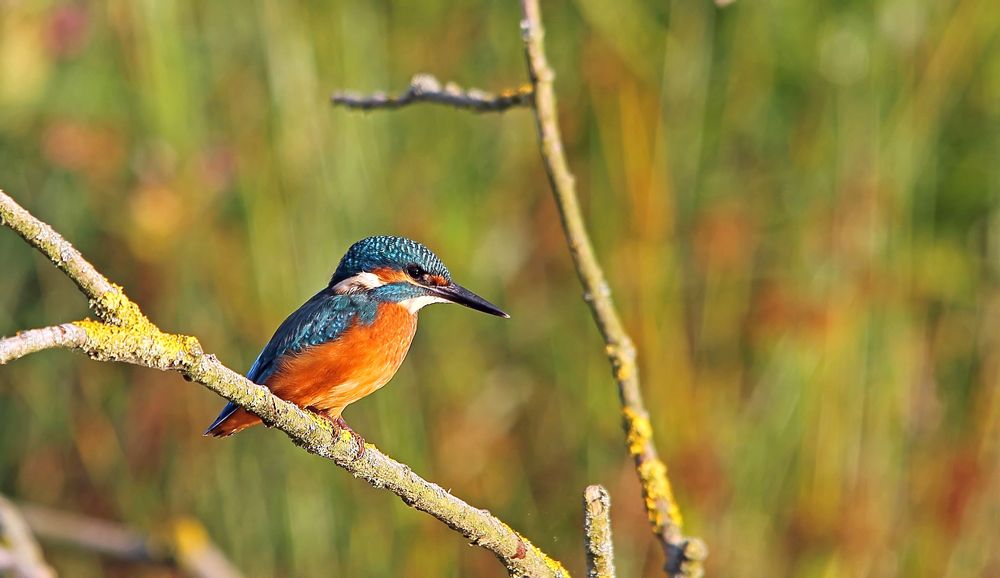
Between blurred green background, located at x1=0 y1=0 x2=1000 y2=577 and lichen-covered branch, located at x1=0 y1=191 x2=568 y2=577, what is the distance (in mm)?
1857

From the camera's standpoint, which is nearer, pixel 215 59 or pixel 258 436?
pixel 258 436

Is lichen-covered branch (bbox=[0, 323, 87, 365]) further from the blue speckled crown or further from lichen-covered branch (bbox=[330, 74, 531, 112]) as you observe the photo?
the blue speckled crown

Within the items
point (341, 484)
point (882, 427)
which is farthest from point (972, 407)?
point (341, 484)

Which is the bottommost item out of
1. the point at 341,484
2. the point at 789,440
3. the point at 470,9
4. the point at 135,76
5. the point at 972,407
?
the point at 341,484

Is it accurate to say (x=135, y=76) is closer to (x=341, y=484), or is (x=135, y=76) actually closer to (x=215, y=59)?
(x=215, y=59)

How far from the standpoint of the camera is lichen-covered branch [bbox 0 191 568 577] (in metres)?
1.02

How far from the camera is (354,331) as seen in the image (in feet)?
6.19

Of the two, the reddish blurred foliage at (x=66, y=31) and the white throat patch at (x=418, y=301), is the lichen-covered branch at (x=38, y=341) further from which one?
the reddish blurred foliage at (x=66, y=31)

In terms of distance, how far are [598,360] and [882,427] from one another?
A: 0.77 m

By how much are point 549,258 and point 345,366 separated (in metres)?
1.70

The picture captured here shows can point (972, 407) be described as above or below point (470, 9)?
below

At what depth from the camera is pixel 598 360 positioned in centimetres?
323

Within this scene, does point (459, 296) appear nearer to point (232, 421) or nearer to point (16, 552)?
point (232, 421)

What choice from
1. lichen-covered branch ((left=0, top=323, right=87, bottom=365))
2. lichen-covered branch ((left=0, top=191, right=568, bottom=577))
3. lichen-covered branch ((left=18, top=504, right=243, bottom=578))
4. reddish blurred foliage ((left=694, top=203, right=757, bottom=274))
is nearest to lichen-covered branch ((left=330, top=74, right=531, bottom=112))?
lichen-covered branch ((left=0, top=191, right=568, bottom=577))
